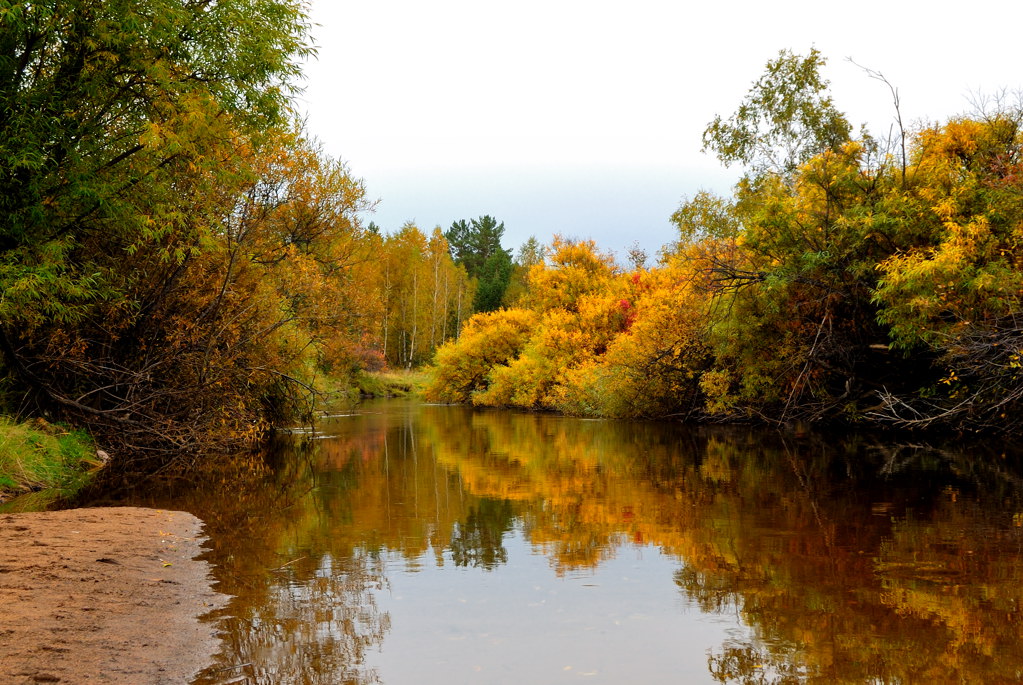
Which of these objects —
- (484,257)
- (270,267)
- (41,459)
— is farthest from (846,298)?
(484,257)

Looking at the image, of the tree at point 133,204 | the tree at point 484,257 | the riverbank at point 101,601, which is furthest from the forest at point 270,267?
the tree at point 484,257

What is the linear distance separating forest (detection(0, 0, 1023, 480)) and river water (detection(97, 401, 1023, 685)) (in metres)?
2.98

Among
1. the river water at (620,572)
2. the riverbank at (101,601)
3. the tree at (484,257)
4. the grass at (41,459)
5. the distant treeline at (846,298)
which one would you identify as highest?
the tree at (484,257)

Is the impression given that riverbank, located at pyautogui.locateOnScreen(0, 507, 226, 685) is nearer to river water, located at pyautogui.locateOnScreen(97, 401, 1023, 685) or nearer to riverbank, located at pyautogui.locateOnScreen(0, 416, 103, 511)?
river water, located at pyautogui.locateOnScreen(97, 401, 1023, 685)

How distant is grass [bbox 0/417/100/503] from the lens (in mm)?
12625

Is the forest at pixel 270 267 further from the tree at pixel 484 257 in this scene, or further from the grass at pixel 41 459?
the tree at pixel 484 257

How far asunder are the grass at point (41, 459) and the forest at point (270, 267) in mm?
794

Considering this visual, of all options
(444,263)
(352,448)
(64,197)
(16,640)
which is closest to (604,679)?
(16,640)

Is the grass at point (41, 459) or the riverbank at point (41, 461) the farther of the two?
the grass at point (41, 459)

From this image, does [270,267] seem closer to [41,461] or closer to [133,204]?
[133,204]

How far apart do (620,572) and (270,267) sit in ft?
56.8

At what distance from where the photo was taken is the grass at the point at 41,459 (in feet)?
41.4

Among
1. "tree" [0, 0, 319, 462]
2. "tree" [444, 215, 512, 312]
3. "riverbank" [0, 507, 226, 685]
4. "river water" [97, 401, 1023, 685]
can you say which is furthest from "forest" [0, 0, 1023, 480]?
"tree" [444, 215, 512, 312]

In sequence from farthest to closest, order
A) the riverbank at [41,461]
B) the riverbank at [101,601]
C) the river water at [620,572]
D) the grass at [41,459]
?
the grass at [41,459] < the riverbank at [41,461] < the river water at [620,572] < the riverbank at [101,601]
